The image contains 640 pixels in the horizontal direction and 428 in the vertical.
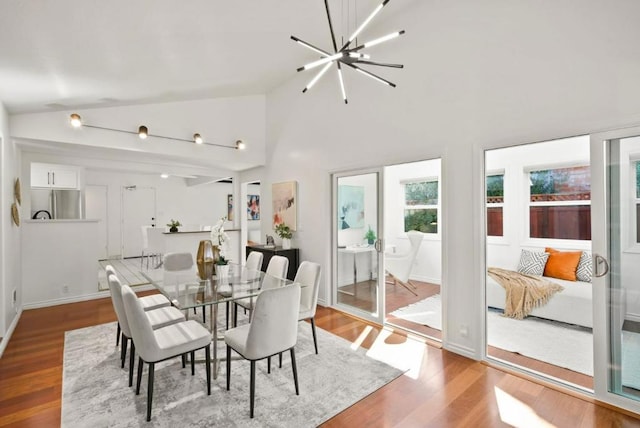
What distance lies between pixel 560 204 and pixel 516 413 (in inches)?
130

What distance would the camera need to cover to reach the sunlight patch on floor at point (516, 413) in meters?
2.09

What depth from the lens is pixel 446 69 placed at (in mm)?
3160

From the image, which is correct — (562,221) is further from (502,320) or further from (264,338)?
(264,338)

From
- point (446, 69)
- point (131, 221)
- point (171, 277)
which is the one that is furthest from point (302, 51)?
point (131, 221)

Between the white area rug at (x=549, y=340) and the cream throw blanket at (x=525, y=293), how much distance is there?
0.39 feet

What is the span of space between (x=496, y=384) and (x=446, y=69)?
2.90 meters

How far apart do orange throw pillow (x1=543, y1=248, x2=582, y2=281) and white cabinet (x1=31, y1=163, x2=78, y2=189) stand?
772 centimetres

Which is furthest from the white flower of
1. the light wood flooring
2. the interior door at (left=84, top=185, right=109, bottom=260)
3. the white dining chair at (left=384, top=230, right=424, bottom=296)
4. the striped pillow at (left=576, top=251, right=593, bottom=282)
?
the interior door at (left=84, top=185, right=109, bottom=260)

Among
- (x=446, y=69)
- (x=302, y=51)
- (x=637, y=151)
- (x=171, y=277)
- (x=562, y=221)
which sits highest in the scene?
(x=302, y=51)

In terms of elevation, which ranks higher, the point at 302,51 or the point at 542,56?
the point at 302,51

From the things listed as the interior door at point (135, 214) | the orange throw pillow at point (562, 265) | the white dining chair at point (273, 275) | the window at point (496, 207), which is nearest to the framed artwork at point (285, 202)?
the white dining chair at point (273, 275)

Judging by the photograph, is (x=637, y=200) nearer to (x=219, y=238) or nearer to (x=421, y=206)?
(x=219, y=238)

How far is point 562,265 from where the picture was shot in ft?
13.2

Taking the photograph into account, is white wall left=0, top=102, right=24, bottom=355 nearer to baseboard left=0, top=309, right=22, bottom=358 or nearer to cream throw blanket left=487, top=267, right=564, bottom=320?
baseboard left=0, top=309, right=22, bottom=358
